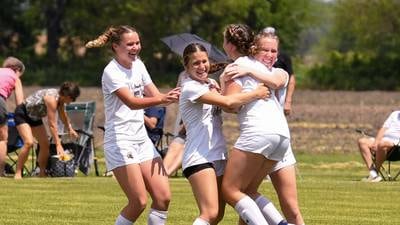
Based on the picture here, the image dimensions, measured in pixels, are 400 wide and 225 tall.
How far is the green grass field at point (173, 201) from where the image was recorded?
13.7 meters

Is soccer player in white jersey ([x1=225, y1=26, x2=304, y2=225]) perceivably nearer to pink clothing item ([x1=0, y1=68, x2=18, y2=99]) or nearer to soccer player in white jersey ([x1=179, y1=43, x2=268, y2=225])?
soccer player in white jersey ([x1=179, y1=43, x2=268, y2=225])

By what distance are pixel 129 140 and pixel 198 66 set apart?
86 centimetres

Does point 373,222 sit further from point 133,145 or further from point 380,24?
point 380,24

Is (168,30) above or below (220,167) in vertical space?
below

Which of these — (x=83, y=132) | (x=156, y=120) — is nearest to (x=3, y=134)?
(x=83, y=132)

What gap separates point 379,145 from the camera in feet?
62.9

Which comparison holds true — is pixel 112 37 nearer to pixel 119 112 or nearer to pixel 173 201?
pixel 119 112

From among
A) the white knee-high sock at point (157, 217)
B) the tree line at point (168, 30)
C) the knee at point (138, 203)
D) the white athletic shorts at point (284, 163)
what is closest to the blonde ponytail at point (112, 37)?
the knee at point (138, 203)

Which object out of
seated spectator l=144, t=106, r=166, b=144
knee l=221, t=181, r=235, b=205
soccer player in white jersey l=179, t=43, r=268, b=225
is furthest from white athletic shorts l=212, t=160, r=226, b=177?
seated spectator l=144, t=106, r=166, b=144

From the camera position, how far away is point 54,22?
236 feet

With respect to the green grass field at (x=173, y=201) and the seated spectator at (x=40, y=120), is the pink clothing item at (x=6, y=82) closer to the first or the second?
the seated spectator at (x=40, y=120)

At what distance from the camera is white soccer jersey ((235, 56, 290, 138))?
33.8 ft

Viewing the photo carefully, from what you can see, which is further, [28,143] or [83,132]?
Answer: [83,132]

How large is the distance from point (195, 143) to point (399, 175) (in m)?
10.4
